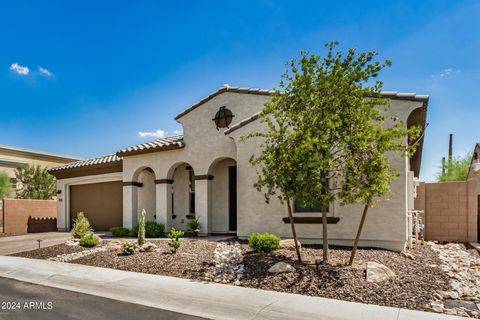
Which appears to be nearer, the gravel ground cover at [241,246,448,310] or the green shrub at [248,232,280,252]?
the gravel ground cover at [241,246,448,310]

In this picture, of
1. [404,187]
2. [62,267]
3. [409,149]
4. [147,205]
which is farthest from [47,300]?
[147,205]

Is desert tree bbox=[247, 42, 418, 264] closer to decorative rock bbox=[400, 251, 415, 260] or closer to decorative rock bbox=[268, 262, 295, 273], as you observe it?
decorative rock bbox=[268, 262, 295, 273]

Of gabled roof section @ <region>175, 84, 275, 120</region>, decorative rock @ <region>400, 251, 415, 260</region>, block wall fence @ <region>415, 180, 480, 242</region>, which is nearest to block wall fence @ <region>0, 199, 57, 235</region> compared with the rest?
gabled roof section @ <region>175, 84, 275, 120</region>

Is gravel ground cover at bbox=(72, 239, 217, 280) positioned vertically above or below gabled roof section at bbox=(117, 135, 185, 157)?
below

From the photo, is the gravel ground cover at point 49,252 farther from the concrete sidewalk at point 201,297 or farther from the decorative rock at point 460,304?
the decorative rock at point 460,304

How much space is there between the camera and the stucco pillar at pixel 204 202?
14.4 m

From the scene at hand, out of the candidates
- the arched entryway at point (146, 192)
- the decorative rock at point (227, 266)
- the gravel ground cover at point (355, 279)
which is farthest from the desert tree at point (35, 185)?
the gravel ground cover at point (355, 279)

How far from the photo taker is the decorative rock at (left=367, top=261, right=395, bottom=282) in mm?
7164

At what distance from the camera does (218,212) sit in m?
15.1

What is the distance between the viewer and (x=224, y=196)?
15.0 metres

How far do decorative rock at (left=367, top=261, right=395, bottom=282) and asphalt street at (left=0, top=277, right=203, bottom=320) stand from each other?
3907mm

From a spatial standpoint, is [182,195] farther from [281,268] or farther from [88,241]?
[281,268]

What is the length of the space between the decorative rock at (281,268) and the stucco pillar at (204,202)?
265 inches

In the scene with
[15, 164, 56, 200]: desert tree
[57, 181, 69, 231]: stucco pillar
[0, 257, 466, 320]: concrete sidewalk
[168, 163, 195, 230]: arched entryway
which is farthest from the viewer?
[15, 164, 56, 200]: desert tree
